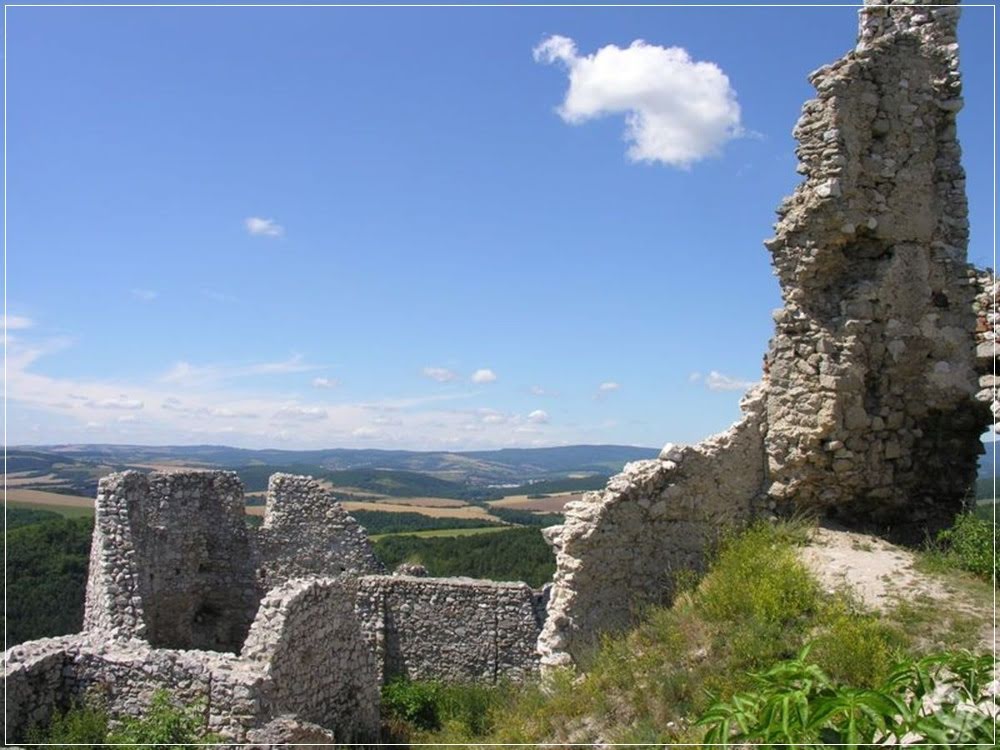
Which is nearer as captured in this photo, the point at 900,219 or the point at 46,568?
the point at 900,219

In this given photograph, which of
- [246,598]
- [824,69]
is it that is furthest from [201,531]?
[824,69]

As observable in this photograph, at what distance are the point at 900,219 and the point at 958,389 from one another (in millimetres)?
1847

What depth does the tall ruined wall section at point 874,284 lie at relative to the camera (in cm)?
831

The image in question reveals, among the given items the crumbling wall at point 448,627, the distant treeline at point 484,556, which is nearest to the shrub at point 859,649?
the crumbling wall at point 448,627

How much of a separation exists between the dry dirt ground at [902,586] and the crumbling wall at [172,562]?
777 centimetres

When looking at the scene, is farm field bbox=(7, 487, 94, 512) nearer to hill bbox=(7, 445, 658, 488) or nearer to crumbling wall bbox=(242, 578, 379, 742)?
crumbling wall bbox=(242, 578, 379, 742)

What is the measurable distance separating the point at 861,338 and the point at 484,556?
19.6 m

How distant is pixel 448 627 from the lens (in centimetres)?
1331

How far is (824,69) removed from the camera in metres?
8.47

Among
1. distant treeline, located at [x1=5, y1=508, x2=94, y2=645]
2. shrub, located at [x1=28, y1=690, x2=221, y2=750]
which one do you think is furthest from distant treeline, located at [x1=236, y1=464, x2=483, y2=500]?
shrub, located at [x1=28, y1=690, x2=221, y2=750]

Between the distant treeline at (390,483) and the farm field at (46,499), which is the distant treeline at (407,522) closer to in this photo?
the farm field at (46,499)

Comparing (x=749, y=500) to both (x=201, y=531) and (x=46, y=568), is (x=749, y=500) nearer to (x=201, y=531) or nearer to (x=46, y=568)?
(x=201, y=531)

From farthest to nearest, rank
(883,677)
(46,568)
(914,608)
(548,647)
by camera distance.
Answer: (46,568) < (548,647) < (914,608) < (883,677)

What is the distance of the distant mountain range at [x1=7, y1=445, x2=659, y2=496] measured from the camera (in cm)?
10981
